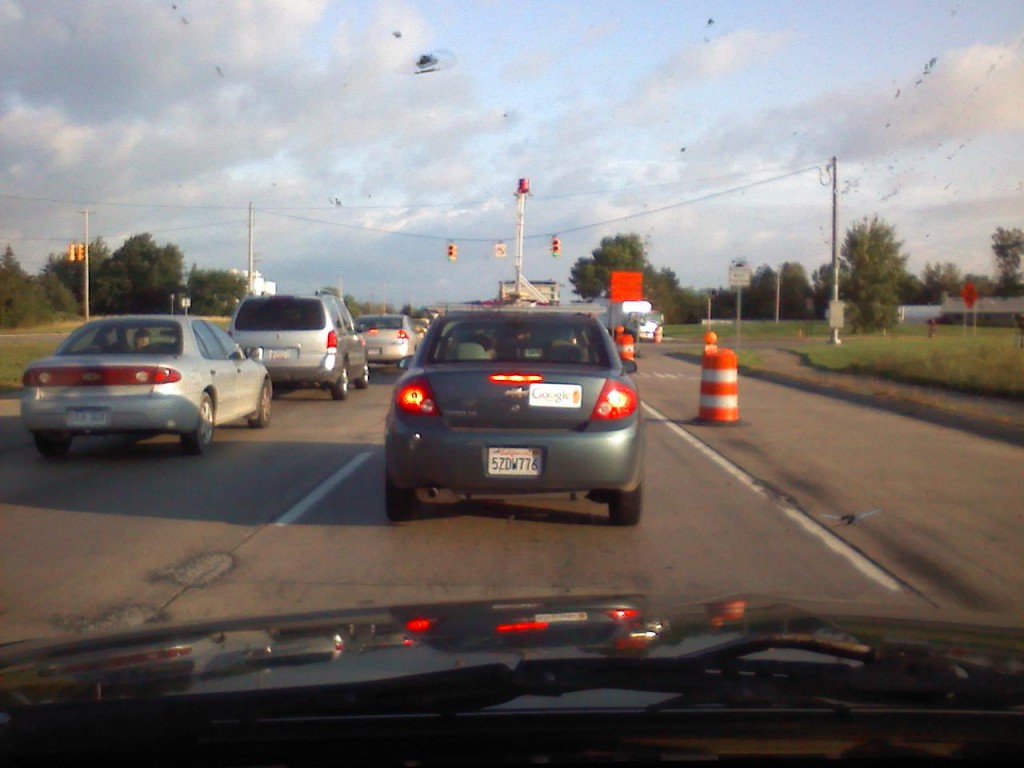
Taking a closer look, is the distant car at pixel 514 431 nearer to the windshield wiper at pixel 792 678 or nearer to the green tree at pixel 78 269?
the windshield wiper at pixel 792 678

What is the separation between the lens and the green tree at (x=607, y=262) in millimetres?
122625

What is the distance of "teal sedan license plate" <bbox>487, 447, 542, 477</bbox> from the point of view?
7.91 meters

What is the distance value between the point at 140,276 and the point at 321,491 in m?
74.5

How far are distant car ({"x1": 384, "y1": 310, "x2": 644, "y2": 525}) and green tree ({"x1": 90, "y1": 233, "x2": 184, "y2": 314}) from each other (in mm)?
71316

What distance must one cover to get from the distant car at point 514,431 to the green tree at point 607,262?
112404mm

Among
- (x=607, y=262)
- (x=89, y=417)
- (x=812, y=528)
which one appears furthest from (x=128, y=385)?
(x=607, y=262)

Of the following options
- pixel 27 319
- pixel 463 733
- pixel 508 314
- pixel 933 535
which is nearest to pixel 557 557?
pixel 508 314

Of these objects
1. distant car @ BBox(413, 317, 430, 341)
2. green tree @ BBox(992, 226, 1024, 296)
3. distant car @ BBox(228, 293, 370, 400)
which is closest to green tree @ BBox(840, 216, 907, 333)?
green tree @ BBox(992, 226, 1024, 296)

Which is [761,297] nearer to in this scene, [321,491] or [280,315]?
[280,315]

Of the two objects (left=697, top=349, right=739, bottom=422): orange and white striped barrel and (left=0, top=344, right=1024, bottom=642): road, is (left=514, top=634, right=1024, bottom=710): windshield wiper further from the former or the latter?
(left=697, top=349, right=739, bottom=422): orange and white striped barrel

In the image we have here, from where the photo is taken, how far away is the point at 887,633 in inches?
160

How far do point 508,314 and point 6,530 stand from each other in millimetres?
4150

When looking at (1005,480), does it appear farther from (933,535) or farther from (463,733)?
(463,733)

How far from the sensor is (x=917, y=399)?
2091 cm
